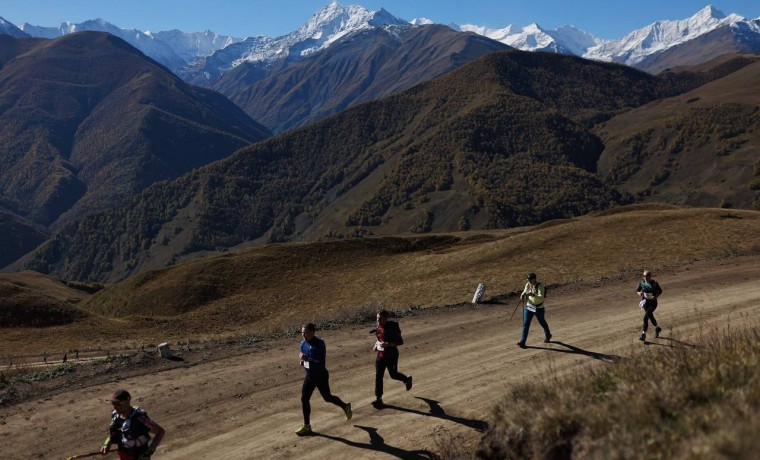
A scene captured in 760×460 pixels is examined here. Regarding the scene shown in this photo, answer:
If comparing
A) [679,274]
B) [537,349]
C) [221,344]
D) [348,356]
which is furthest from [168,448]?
[679,274]

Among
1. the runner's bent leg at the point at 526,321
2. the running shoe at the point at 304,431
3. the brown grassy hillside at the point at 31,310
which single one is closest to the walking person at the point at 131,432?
the running shoe at the point at 304,431

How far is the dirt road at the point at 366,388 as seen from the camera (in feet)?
42.3

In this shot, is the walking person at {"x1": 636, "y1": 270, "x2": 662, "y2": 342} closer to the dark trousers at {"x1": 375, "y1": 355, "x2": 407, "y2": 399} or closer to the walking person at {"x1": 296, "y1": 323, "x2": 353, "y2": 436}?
the dark trousers at {"x1": 375, "y1": 355, "x2": 407, "y2": 399}

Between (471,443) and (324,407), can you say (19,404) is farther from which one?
(471,443)

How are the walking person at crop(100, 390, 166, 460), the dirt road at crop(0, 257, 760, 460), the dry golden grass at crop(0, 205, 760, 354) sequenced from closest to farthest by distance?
the walking person at crop(100, 390, 166, 460), the dirt road at crop(0, 257, 760, 460), the dry golden grass at crop(0, 205, 760, 354)

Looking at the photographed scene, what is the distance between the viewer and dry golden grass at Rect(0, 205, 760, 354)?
37.1 m

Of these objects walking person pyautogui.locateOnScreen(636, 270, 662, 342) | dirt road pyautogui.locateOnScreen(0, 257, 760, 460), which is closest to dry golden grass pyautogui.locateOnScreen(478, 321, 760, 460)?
dirt road pyautogui.locateOnScreen(0, 257, 760, 460)

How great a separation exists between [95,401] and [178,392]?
236cm

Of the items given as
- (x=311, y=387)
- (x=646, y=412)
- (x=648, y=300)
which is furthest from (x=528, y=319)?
(x=646, y=412)

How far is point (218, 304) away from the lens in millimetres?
51688

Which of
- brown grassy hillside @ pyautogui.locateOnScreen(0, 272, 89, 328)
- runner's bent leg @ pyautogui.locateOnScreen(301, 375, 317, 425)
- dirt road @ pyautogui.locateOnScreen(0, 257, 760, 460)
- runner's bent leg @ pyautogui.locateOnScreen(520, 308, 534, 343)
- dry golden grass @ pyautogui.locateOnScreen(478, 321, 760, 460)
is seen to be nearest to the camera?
dry golden grass @ pyautogui.locateOnScreen(478, 321, 760, 460)

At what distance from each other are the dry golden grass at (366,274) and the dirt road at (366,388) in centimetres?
725

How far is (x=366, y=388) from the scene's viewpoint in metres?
16.1

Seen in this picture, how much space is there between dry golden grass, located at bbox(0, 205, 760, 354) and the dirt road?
7250mm
